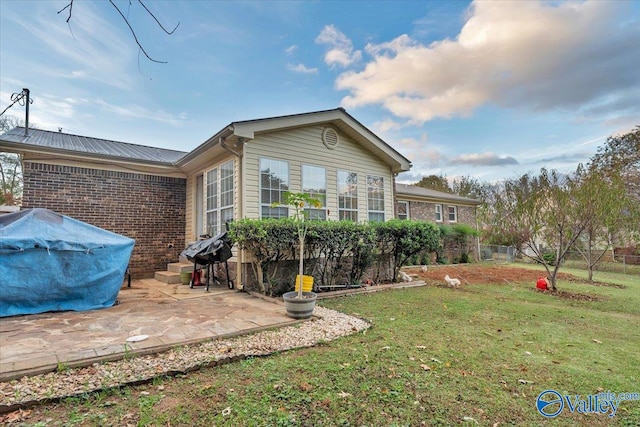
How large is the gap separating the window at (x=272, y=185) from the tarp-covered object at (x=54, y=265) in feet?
9.58

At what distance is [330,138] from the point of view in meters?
8.34

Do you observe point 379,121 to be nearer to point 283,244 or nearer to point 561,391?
point 283,244

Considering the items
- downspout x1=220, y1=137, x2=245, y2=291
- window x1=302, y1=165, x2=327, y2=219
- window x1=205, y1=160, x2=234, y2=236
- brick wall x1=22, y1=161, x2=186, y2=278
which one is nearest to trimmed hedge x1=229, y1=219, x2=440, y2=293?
downspout x1=220, y1=137, x2=245, y2=291

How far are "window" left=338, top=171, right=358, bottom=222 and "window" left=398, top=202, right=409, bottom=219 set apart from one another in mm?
7601

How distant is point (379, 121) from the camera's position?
45.2 ft

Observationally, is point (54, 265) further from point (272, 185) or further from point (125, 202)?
point (272, 185)

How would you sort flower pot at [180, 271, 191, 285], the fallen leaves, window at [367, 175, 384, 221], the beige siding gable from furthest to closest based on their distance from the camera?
window at [367, 175, 384, 221], flower pot at [180, 271, 191, 285], the beige siding gable, the fallen leaves

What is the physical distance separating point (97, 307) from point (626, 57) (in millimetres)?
15001

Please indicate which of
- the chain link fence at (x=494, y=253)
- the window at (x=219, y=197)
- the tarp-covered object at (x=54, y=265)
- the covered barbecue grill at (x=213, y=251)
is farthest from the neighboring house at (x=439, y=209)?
A: the tarp-covered object at (x=54, y=265)

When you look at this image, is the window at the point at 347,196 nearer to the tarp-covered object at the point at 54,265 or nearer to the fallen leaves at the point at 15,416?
the tarp-covered object at the point at 54,265

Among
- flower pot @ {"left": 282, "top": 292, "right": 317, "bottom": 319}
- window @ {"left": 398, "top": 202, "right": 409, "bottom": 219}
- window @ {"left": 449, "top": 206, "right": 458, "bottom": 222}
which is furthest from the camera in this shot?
window @ {"left": 449, "top": 206, "right": 458, "bottom": 222}

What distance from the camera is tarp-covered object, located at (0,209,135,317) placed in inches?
171

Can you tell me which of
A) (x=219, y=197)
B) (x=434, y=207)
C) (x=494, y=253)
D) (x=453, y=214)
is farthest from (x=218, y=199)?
(x=494, y=253)

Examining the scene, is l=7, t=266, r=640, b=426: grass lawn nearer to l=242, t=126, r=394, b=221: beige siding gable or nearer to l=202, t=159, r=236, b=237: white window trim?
l=242, t=126, r=394, b=221: beige siding gable
